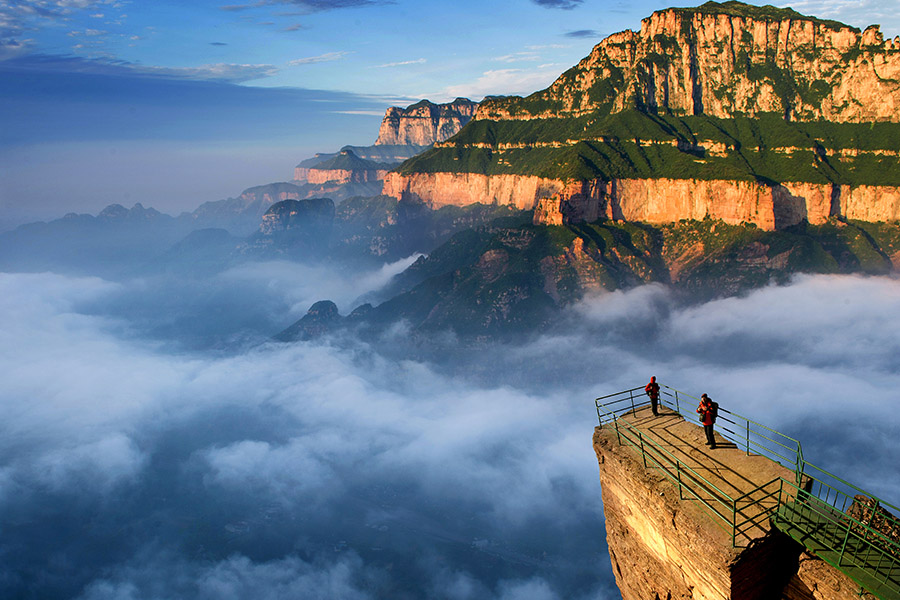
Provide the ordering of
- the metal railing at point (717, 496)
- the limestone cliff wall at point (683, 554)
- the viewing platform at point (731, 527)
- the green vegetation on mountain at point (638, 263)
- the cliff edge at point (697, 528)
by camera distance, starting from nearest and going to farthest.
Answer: the viewing platform at point (731, 527)
the limestone cliff wall at point (683, 554)
the cliff edge at point (697, 528)
the metal railing at point (717, 496)
the green vegetation on mountain at point (638, 263)

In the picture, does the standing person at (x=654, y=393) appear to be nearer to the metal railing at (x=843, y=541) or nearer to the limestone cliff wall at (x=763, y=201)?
the metal railing at (x=843, y=541)

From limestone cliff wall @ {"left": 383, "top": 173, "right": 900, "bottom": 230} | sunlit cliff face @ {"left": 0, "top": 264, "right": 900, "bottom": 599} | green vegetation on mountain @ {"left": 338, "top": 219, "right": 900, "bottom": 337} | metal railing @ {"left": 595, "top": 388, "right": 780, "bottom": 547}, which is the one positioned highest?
limestone cliff wall @ {"left": 383, "top": 173, "right": 900, "bottom": 230}

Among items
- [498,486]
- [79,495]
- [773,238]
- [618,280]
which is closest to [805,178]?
[773,238]

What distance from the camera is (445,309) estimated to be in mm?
197875

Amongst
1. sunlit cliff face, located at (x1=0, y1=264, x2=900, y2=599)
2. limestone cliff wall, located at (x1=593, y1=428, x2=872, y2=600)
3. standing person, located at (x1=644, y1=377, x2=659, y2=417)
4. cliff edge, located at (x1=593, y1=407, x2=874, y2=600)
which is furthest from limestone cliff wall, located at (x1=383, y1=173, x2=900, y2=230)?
limestone cliff wall, located at (x1=593, y1=428, x2=872, y2=600)

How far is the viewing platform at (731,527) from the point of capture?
17.0 metres

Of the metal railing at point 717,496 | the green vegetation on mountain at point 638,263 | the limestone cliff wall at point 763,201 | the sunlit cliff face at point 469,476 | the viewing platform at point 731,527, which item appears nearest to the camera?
the viewing platform at point 731,527

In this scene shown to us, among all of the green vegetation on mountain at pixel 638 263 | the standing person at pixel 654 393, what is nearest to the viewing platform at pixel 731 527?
the standing person at pixel 654 393

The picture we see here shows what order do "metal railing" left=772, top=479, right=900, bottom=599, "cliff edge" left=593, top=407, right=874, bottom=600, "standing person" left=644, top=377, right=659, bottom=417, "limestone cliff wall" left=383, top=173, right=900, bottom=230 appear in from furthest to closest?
"limestone cliff wall" left=383, top=173, right=900, bottom=230 < "standing person" left=644, top=377, right=659, bottom=417 < "cliff edge" left=593, top=407, right=874, bottom=600 < "metal railing" left=772, top=479, right=900, bottom=599

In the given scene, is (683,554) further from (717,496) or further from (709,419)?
(709,419)

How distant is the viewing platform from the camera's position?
17.0m

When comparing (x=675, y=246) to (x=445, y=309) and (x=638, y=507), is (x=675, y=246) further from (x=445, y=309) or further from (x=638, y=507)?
(x=638, y=507)

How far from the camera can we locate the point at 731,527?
18.1m

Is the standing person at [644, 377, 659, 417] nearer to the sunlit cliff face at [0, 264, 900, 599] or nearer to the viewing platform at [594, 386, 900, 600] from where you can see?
the viewing platform at [594, 386, 900, 600]
